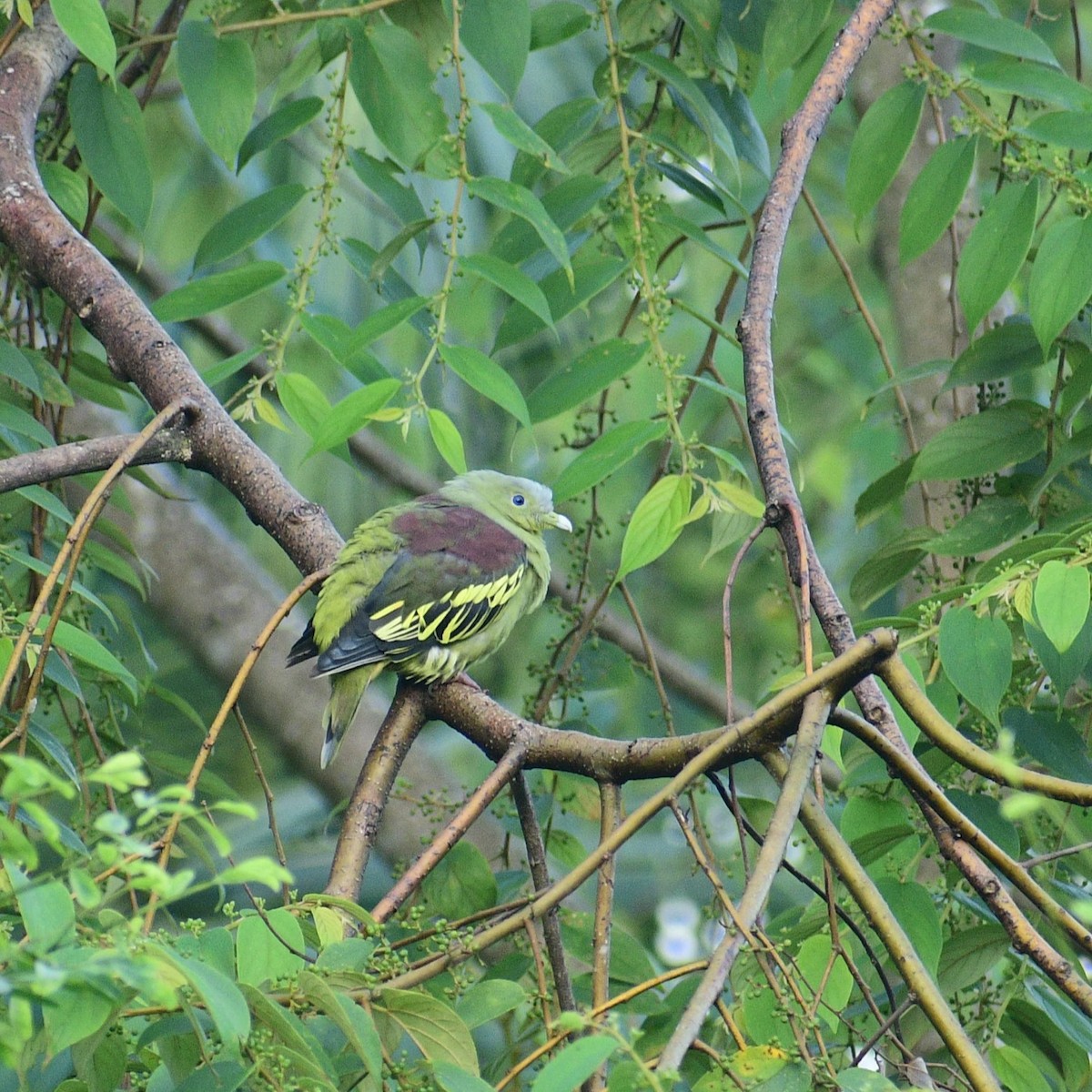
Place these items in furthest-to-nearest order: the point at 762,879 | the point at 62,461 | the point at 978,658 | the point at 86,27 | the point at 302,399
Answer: the point at 302,399 → the point at 62,461 → the point at 86,27 → the point at 978,658 → the point at 762,879

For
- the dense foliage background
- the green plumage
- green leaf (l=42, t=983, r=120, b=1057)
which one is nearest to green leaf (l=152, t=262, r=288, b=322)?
the dense foliage background

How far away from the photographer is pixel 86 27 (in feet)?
7.35

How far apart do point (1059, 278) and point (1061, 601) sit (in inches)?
28.1

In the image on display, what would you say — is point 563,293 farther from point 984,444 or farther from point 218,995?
point 218,995

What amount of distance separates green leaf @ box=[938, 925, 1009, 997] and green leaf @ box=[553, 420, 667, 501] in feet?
3.12

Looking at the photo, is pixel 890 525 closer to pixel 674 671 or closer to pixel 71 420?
pixel 674 671

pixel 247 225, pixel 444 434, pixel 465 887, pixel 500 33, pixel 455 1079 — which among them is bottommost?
pixel 465 887

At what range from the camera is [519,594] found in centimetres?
359

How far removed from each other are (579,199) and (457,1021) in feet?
5.90

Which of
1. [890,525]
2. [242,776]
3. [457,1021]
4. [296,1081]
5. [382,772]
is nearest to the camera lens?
[296,1081]

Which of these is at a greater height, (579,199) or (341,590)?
(579,199)

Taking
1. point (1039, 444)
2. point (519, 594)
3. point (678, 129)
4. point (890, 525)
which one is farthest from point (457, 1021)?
point (890, 525)

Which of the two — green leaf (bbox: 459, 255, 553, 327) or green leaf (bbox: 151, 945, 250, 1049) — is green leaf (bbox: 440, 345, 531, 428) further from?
green leaf (bbox: 151, 945, 250, 1049)

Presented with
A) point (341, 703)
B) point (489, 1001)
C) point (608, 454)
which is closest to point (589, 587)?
point (341, 703)
